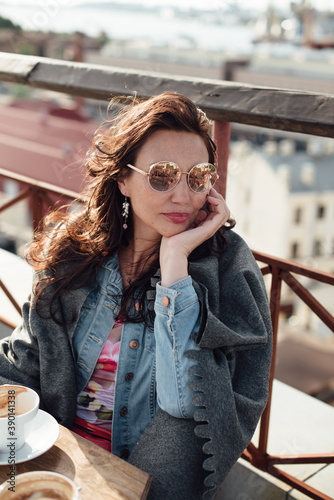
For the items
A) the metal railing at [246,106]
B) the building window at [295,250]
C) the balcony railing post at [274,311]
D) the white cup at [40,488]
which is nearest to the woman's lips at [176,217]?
the metal railing at [246,106]

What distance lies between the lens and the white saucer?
4.00 feet

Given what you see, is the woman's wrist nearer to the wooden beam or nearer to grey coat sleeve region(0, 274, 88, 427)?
grey coat sleeve region(0, 274, 88, 427)

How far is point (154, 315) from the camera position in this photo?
1.68 m

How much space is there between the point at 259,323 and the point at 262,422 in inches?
36.7

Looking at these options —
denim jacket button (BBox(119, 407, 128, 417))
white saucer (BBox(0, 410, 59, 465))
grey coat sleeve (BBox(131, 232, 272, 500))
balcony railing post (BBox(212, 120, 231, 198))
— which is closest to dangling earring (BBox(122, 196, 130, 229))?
grey coat sleeve (BBox(131, 232, 272, 500))

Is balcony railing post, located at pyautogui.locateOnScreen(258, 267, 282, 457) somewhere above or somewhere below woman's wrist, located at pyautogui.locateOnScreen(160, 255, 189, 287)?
below

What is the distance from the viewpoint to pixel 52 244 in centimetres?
186

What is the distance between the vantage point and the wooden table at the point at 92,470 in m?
1.15

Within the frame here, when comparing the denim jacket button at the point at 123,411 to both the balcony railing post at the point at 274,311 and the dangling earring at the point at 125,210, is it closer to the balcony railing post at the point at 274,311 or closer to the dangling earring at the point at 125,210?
the dangling earring at the point at 125,210

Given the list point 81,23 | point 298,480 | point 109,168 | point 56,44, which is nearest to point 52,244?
point 109,168

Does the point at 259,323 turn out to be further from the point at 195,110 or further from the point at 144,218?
the point at 195,110

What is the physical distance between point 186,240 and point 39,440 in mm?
707

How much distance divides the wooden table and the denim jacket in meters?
0.27

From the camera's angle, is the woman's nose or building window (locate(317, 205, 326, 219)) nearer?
the woman's nose
